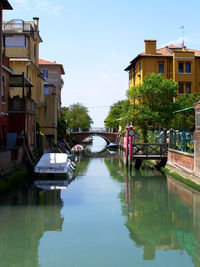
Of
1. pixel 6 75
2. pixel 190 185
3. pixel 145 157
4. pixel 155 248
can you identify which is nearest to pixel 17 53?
pixel 6 75

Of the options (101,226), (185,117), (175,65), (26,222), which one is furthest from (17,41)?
(101,226)

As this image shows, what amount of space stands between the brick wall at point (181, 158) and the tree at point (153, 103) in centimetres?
702

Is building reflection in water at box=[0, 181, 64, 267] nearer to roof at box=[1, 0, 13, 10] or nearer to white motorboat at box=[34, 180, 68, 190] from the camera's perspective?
white motorboat at box=[34, 180, 68, 190]

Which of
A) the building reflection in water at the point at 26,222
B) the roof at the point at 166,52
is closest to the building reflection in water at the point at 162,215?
the building reflection in water at the point at 26,222

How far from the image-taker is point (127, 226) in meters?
13.5

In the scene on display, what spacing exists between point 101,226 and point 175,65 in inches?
1344

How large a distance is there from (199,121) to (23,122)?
13.2 m

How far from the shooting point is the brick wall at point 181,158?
21.1 metres

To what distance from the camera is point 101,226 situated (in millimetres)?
13266

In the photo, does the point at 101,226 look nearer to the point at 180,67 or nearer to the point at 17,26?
the point at 17,26

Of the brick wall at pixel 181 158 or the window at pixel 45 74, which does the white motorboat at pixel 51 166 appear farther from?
the window at pixel 45 74

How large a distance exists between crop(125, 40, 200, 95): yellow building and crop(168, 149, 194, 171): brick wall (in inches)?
758

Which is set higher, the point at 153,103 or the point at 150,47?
the point at 150,47

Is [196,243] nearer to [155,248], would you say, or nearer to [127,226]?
[155,248]
